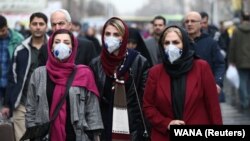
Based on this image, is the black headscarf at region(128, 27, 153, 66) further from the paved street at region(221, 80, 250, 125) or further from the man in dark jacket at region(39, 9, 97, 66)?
the paved street at region(221, 80, 250, 125)

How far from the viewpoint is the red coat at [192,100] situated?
6.03m

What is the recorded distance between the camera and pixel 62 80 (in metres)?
6.23

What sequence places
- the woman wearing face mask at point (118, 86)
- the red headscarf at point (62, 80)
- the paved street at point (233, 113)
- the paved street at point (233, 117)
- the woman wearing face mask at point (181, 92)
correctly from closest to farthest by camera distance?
the woman wearing face mask at point (181, 92), the red headscarf at point (62, 80), the woman wearing face mask at point (118, 86), the paved street at point (233, 117), the paved street at point (233, 113)

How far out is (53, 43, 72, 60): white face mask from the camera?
247 inches

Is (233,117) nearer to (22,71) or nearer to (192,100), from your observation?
(22,71)

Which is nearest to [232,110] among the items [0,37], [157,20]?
[157,20]

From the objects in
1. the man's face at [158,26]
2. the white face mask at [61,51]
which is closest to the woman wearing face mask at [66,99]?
the white face mask at [61,51]

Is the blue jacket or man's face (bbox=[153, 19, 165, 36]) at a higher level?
man's face (bbox=[153, 19, 165, 36])

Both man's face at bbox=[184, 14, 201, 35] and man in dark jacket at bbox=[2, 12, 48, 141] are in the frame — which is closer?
man in dark jacket at bbox=[2, 12, 48, 141]

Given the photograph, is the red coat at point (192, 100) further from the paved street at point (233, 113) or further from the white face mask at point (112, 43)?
the paved street at point (233, 113)

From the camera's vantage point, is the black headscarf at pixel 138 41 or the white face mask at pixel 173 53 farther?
the black headscarf at pixel 138 41

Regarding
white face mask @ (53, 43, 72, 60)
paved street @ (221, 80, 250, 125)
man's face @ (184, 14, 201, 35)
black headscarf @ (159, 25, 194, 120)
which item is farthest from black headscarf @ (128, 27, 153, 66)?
paved street @ (221, 80, 250, 125)

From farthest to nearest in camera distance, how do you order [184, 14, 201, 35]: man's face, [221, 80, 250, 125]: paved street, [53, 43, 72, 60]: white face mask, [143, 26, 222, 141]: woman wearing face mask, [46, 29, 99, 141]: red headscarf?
[221, 80, 250, 125]: paved street, [184, 14, 201, 35]: man's face, [53, 43, 72, 60]: white face mask, [46, 29, 99, 141]: red headscarf, [143, 26, 222, 141]: woman wearing face mask

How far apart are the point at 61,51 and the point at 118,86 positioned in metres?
0.75
